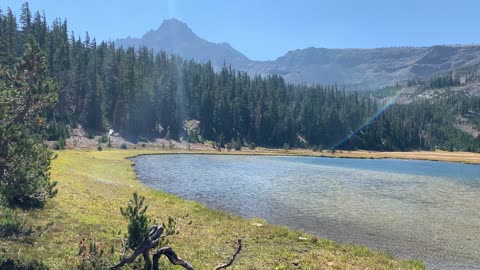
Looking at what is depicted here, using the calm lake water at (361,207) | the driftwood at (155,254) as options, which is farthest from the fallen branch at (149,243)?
the calm lake water at (361,207)

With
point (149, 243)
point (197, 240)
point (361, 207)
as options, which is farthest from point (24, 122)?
point (361, 207)

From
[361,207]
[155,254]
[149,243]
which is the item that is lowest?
[361,207]

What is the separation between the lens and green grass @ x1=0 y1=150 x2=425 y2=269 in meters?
18.9

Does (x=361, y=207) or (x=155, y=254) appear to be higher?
(x=155, y=254)

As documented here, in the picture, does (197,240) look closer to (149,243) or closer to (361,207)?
(149,243)

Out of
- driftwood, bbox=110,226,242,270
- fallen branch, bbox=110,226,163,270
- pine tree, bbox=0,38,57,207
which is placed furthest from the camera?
pine tree, bbox=0,38,57,207

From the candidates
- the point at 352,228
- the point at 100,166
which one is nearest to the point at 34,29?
the point at 100,166

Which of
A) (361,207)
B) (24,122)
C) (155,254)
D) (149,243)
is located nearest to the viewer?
(149,243)

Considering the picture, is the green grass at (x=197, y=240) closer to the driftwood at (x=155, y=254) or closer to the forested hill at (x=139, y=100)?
the driftwood at (x=155, y=254)

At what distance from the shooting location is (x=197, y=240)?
76.6 ft

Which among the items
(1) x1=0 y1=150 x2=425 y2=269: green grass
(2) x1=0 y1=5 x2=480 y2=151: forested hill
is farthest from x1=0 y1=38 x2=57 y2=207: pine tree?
(2) x1=0 y1=5 x2=480 y2=151: forested hill

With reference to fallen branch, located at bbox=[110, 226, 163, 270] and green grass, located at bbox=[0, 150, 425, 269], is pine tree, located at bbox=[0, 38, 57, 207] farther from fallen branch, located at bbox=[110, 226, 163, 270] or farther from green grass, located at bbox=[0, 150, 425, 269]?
fallen branch, located at bbox=[110, 226, 163, 270]

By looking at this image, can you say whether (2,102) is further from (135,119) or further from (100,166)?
(135,119)

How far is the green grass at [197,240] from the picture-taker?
1891 centimetres
